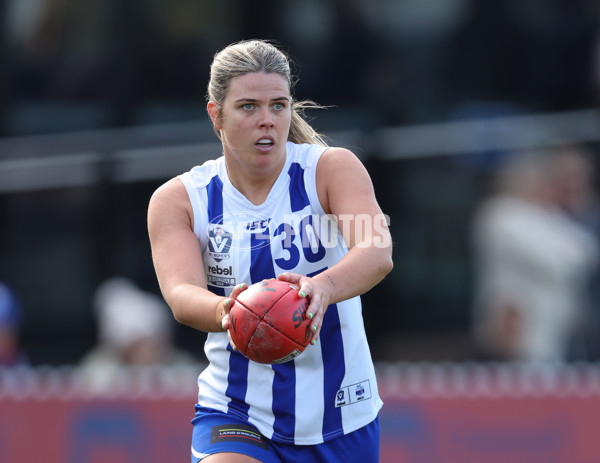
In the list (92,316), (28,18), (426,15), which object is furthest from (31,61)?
(426,15)

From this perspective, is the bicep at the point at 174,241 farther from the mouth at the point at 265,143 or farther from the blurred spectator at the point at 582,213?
the blurred spectator at the point at 582,213

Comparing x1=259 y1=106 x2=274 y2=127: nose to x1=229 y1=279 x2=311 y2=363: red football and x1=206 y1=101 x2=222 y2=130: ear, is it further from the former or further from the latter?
x1=229 y1=279 x2=311 y2=363: red football

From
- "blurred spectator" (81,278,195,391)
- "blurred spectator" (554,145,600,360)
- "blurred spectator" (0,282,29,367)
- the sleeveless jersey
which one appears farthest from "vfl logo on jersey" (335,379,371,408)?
"blurred spectator" (554,145,600,360)

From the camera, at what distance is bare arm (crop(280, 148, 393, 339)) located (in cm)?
350

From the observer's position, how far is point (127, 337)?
8.13 meters

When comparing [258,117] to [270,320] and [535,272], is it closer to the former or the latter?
[270,320]

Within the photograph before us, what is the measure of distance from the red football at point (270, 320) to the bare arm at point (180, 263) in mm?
78

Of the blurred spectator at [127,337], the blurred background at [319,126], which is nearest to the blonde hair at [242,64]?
the blurred spectator at [127,337]

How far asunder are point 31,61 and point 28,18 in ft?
1.36

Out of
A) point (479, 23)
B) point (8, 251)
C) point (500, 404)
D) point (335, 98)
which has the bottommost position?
point (500, 404)

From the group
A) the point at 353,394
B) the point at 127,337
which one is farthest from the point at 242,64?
the point at 127,337

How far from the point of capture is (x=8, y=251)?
9703mm

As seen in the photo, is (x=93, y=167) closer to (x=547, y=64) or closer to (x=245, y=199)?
(x=547, y=64)

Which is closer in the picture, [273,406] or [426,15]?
[273,406]
